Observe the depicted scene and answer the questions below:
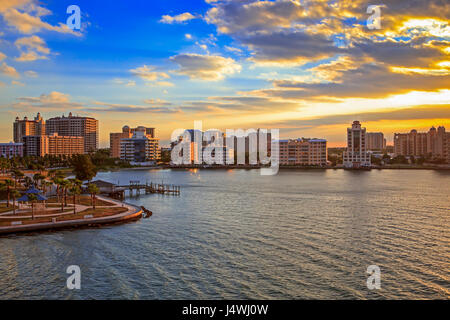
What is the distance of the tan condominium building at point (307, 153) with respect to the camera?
193 metres

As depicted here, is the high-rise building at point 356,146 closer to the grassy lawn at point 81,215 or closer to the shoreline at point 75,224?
the grassy lawn at point 81,215

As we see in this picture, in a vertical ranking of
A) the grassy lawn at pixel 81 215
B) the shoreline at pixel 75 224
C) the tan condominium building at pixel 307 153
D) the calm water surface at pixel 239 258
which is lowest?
the calm water surface at pixel 239 258

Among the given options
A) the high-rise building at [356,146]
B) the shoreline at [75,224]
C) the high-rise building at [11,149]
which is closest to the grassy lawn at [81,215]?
the shoreline at [75,224]

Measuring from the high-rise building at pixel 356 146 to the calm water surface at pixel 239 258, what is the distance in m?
143

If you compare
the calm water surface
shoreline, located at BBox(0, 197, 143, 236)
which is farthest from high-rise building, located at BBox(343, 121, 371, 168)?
shoreline, located at BBox(0, 197, 143, 236)

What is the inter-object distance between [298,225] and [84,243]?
2107 centimetres

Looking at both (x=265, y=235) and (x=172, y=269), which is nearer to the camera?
(x=172, y=269)

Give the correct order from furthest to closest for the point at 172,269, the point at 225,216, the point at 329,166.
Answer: the point at 329,166, the point at 225,216, the point at 172,269

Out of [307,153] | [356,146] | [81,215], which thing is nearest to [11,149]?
[307,153]

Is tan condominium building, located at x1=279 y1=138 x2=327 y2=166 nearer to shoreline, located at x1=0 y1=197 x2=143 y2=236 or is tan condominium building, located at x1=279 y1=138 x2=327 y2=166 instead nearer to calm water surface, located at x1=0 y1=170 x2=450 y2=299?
calm water surface, located at x1=0 y1=170 x2=450 y2=299

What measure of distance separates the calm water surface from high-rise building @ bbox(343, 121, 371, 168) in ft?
471

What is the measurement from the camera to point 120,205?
48.0 m
